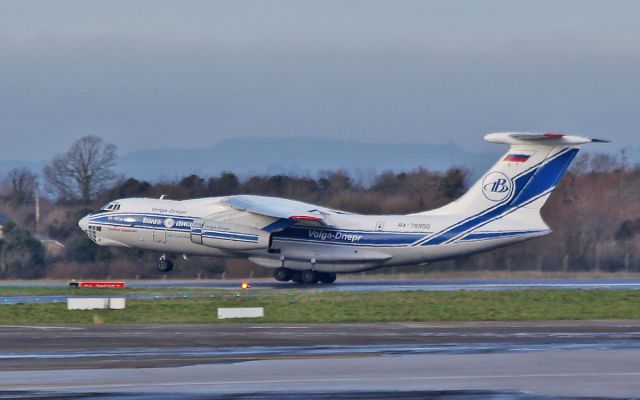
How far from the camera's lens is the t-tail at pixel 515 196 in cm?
3925

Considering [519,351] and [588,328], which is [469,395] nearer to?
[519,351]

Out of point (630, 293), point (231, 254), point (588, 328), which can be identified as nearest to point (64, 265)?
point (231, 254)

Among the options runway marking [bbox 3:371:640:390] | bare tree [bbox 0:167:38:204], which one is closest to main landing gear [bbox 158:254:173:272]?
runway marking [bbox 3:371:640:390]

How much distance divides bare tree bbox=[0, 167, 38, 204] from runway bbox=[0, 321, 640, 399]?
46.4 m

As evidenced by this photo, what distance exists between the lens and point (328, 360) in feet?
60.3

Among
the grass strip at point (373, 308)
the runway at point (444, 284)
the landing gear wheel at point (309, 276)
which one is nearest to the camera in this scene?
the grass strip at point (373, 308)

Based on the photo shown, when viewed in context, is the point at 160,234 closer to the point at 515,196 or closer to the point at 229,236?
the point at 229,236

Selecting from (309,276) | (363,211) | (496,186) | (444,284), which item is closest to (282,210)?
(309,276)

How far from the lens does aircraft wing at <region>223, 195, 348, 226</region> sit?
4003 cm

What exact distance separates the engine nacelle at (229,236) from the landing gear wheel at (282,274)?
1.53m

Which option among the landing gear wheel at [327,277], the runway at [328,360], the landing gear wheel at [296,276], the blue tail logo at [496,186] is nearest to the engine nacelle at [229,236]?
the landing gear wheel at [296,276]

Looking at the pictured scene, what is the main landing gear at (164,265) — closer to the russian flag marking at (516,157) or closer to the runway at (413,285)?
the runway at (413,285)

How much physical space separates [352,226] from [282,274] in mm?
3533

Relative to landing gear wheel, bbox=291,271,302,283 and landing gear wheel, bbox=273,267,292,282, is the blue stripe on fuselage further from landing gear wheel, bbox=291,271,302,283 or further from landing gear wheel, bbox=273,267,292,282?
landing gear wheel, bbox=291,271,302,283
